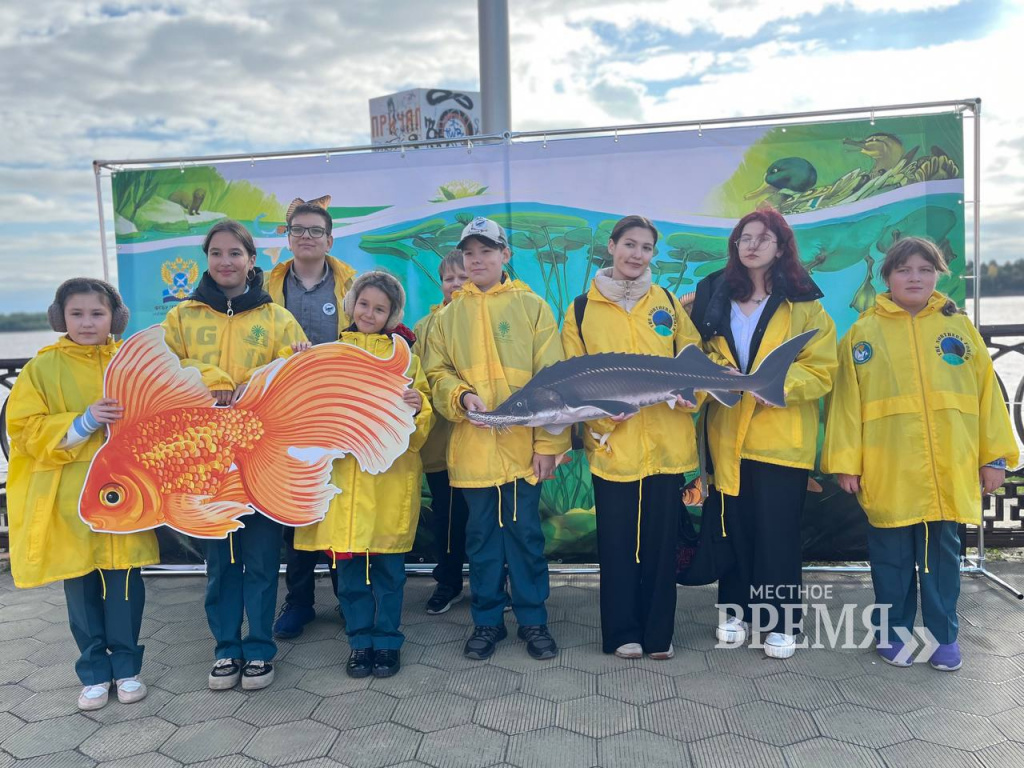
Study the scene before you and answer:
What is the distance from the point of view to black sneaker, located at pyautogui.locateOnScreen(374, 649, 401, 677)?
10.9ft

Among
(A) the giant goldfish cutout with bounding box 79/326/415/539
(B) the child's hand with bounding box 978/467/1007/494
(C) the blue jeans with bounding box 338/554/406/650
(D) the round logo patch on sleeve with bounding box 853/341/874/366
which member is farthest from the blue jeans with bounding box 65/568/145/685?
(B) the child's hand with bounding box 978/467/1007/494

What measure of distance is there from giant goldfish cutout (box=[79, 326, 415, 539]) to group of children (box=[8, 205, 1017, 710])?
0.11m

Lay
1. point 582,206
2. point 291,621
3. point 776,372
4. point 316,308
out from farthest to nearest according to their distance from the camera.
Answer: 1. point 582,206
2. point 316,308
3. point 291,621
4. point 776,372

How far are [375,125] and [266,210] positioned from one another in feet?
10.7

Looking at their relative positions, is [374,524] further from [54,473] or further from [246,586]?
[54,473]

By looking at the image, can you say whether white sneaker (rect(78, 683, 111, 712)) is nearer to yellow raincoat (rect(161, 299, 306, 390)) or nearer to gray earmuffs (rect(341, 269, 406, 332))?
yellow raincoat (rect(161, 299, 306, 390))

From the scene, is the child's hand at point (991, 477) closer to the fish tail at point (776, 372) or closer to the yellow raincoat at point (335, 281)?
the fish tail at point (776, 372)

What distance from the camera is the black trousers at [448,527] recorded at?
4102 millimetres

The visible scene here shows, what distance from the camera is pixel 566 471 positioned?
186 inches

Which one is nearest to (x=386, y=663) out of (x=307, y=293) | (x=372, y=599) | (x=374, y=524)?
(x=372, y=599)

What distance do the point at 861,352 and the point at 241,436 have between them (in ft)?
9.12

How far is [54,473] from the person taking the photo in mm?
3031

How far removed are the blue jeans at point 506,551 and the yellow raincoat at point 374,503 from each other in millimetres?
316

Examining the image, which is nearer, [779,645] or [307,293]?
[779,645]
